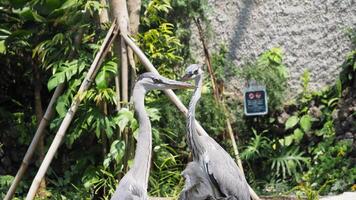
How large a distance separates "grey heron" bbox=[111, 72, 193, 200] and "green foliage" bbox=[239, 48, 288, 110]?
11.1ft

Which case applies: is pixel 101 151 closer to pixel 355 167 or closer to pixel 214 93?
pixel 214 93

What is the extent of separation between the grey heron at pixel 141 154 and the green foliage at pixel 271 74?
338 cm

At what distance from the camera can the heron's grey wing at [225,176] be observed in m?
6.61

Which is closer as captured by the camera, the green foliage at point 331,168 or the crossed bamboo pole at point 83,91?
the crossed bamboo pole at point 83,91

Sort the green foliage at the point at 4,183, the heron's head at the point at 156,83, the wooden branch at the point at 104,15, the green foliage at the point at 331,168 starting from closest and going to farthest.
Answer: the heron's head at the point at 156,83 → the green foliage at the point at 331,168 → the wooden branch at the point at 104,15 → the green foliage at the point at 4,183

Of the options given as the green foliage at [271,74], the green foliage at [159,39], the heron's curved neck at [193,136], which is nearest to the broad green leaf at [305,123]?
the green foliage at [271,74]

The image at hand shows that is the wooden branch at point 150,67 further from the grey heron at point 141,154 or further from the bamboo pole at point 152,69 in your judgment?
the grey heron at point 141,154

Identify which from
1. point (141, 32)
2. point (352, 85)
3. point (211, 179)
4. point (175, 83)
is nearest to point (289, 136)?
point (352, 85)

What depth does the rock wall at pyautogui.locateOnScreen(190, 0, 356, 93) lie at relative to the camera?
909 cm

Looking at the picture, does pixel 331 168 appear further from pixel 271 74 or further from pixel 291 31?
pixel 291 31

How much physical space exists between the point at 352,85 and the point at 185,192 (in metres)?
3.05

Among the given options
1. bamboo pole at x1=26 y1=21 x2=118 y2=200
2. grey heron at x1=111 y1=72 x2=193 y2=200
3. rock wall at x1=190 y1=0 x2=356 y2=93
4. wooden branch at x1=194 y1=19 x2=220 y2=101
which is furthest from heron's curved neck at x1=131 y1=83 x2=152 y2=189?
rock wall at x1=190 y1=0 x2=356 y2=93

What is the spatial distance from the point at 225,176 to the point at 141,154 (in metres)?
1.38

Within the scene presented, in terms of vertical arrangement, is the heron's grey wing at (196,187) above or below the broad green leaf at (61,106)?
below
